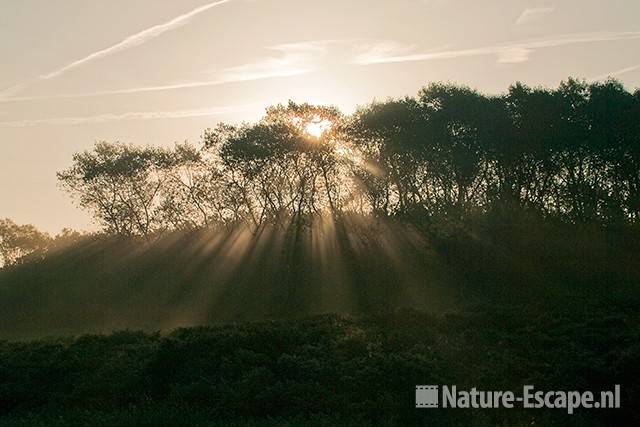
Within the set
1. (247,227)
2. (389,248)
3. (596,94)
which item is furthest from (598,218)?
(247,227)

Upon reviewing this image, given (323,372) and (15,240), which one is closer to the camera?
(323,372)

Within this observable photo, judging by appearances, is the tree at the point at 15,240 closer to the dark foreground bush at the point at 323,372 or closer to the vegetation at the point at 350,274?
the vegetation at the point at 350,274

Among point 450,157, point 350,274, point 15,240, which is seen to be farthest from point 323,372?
point 15,240

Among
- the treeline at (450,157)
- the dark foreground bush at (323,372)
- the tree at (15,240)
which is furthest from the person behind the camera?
the tree at (15,240)

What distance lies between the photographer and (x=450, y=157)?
86625 millimetres

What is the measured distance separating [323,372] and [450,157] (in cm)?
6349

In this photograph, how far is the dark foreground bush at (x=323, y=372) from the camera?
22156 mm

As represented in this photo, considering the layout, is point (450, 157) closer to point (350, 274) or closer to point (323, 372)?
point (350, 274)

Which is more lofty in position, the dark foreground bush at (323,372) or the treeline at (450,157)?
the treeline at (450,157)

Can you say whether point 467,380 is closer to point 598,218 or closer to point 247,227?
point 598,218

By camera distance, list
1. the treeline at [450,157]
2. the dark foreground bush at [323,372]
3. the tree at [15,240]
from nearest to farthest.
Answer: the dark foreground bush at [323,372] < the treeline at [450,157] < the tree at [15,240]

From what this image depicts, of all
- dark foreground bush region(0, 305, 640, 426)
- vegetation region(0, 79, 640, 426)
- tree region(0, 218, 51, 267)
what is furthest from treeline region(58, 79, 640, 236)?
tree region(0, 218, 51, 267)

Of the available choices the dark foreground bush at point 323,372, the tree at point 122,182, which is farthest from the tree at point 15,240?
the dark foreground bush at point 323,372

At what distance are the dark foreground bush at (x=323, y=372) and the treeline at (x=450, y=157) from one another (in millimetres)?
47704
